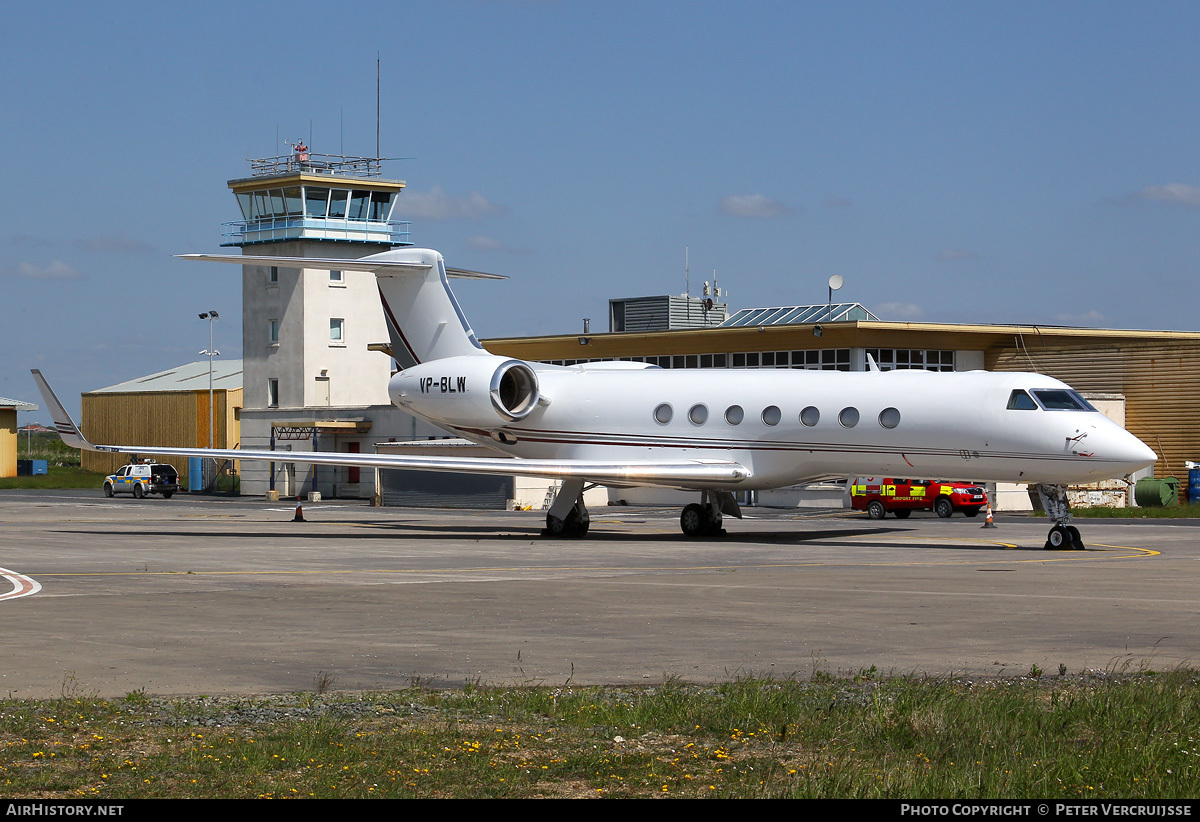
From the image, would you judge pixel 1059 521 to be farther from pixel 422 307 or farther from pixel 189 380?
pixel 189 380

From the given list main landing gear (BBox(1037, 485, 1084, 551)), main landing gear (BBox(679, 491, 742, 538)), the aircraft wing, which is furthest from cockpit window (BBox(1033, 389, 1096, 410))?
main landing gear (BBox(679, 491, 742, 538))

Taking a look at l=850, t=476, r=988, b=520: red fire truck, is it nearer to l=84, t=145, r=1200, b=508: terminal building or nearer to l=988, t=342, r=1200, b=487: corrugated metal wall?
l=84, t=145, r=1200, b=508: terminal building

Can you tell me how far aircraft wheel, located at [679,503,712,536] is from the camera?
97.8 feet

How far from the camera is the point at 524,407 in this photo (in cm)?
3038

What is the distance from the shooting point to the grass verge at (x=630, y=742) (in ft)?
22.1

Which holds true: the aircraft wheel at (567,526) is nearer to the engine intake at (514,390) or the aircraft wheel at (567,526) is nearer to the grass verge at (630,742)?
the engine intake at (514,390)

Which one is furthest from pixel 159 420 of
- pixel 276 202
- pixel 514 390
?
pixel 514 390

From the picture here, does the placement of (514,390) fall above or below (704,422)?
above

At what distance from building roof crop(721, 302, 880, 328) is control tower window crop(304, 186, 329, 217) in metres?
19.8

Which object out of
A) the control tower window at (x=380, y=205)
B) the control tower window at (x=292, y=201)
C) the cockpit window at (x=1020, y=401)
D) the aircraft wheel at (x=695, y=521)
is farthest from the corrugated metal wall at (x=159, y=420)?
the cockpit window at (x=1020, y=401)

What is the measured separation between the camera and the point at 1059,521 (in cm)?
2475

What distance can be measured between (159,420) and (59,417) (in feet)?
162

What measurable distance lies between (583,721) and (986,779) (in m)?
2.49

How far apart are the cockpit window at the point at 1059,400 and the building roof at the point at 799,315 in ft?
89.5
